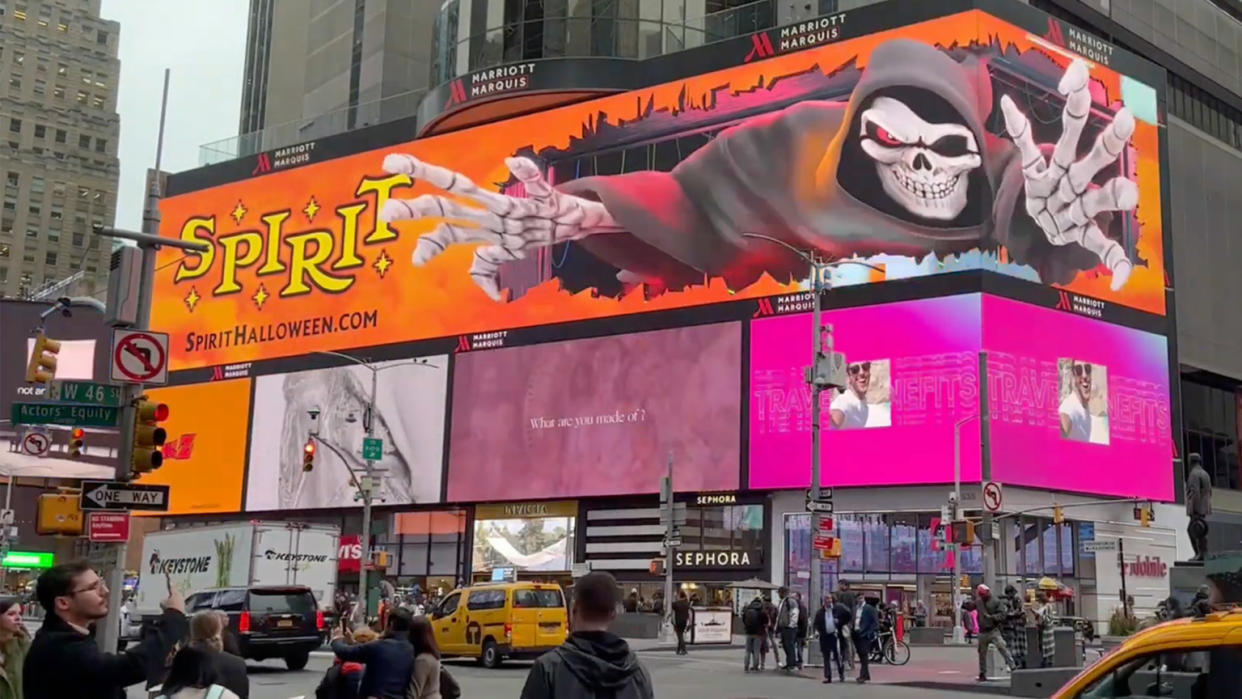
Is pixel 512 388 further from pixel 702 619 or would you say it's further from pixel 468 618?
pixel 468 618

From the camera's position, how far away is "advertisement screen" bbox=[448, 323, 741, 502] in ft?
178

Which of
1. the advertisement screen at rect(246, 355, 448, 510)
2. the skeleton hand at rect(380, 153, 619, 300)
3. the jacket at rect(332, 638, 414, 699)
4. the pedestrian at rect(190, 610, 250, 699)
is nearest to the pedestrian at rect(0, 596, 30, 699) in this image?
the pedestrian at rect(190, 610, 250, 699)

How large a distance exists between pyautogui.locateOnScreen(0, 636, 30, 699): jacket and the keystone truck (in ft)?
85.8

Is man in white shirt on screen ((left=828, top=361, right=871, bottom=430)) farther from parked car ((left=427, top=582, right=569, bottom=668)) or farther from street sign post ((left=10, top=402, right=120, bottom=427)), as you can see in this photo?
street sign post ((left=10, top=402, right=120, bottom=427))

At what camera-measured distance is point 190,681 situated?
676 cm

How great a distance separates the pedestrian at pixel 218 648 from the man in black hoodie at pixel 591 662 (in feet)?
9.62

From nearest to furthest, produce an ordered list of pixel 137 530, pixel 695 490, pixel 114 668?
1. pixel 114 668
2. pixel 695 490
3. pixel 137 530

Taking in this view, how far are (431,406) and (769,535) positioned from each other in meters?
19.3

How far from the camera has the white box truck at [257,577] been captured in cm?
2662

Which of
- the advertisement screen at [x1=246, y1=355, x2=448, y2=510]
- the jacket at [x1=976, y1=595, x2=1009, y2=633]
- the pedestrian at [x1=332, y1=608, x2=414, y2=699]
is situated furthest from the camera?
the advertisement screen at [x1=246, y1=355, x2=448, y2=510]

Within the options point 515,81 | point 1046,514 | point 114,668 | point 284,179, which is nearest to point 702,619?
point 1046,514

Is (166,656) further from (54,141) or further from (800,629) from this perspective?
(54,141)

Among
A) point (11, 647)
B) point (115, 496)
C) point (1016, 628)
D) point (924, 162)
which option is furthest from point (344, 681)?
point (924, 162)

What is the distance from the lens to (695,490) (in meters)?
54.6
